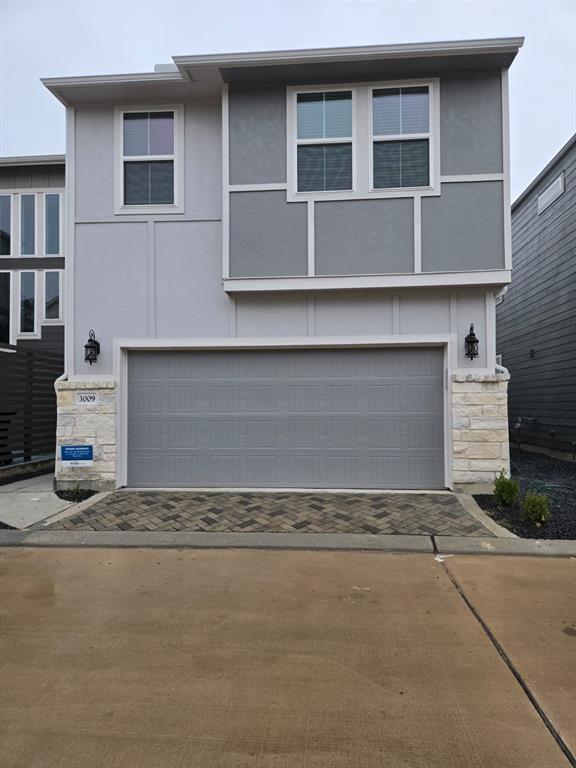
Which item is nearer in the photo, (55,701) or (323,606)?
(55,701)

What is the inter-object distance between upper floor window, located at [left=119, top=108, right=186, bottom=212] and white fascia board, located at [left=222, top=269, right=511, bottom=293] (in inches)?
74.8

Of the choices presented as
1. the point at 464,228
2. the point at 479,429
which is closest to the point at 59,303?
the point at 464,228

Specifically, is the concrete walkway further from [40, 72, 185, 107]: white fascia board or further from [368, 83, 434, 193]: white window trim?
[368, 83, 434, 193]: white window trim

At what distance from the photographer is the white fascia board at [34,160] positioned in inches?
491

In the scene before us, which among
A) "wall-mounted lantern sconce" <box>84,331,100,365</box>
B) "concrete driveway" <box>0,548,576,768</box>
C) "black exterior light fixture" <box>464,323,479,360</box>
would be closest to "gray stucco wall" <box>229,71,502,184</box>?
"black exterior light fixture" <box>464,323,479,360</box>

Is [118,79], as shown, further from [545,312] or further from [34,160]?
[545,312]

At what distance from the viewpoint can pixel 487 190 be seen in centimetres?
617

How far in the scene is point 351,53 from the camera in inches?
234

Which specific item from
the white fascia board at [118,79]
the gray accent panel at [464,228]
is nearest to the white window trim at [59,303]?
the white fascia board at [118,79]

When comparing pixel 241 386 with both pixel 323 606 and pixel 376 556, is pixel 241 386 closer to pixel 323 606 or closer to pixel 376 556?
pixel 376 556

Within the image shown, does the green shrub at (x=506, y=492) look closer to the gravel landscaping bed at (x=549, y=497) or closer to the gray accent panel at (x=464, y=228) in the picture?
the gravel landscaping bed at (x=549, y=497)

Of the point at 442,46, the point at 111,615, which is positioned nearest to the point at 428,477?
the point at 111,615

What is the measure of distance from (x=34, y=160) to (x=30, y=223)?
67.9 inches

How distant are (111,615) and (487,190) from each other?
6643 mm
